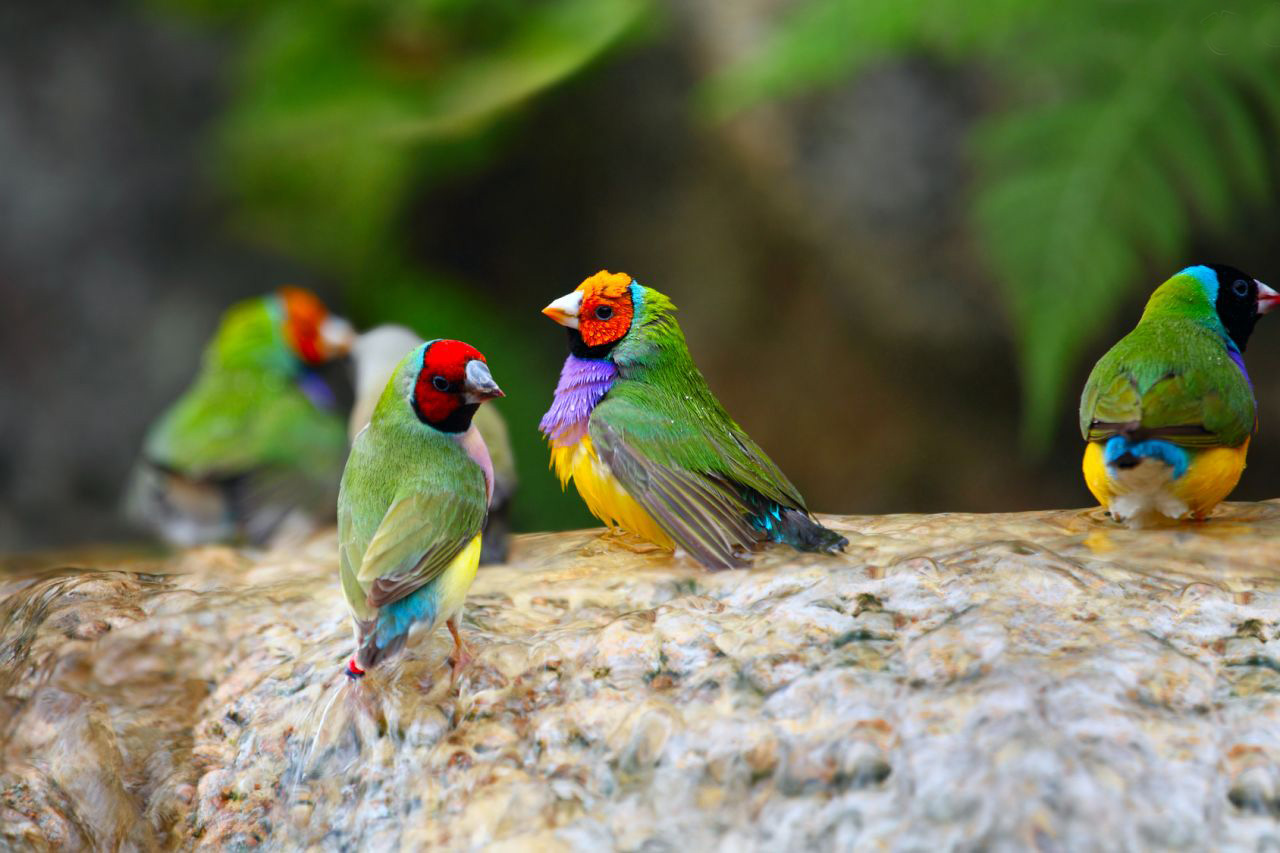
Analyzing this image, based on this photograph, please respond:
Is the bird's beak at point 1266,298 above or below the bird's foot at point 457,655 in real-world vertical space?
above

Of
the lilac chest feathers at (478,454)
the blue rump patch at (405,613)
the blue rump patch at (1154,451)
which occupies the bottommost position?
the blue rump patch at (405,613)

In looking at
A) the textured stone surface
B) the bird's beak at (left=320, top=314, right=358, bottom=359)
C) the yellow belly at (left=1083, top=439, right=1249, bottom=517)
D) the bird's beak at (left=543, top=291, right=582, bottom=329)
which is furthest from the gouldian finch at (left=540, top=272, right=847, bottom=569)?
the bird's beak at (left=320, top=314, right=358, bottom=359)

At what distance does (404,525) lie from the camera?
2211mm

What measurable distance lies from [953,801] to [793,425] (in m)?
3.97

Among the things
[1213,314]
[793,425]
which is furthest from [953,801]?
[793,425]

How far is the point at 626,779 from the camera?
2.03 m

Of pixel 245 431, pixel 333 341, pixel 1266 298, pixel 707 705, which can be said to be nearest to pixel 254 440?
pixel 245 431

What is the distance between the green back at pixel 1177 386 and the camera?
2.40 m

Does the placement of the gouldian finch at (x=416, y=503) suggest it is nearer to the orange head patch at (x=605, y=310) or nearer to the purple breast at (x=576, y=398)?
the purple breast at (x=576, y=398)

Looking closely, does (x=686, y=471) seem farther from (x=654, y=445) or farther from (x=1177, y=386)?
(x=1177, y=386)

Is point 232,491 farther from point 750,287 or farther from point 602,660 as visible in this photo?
point 750,287

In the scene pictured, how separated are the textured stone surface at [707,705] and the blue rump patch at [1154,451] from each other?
0.18 m

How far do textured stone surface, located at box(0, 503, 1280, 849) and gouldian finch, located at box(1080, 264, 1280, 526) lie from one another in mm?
101

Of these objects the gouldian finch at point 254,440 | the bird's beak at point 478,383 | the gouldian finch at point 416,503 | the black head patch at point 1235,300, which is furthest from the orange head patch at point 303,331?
the black head patch at point 1235,300
